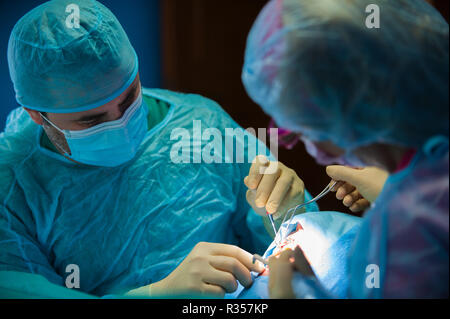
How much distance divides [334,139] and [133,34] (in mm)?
1748

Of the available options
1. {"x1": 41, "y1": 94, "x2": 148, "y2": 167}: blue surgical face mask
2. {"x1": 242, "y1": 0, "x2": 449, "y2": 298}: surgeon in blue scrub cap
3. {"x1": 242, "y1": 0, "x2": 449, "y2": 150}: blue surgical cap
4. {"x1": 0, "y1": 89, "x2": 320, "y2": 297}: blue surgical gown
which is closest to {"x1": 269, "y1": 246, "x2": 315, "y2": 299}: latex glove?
{"x1": 242, "y1": 0, "x2": 449, "y2": 298}: surgeon in blue scrub cap

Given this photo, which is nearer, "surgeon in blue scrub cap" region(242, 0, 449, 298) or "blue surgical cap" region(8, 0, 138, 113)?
"surgeon in blue scrub cap" region(242, 0, 449, 298)

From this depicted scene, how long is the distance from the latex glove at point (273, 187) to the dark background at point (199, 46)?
635mm

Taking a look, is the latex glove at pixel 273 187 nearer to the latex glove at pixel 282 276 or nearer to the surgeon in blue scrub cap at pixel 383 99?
the latex glove at pixel 282 276

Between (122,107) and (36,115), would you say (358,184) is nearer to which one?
(122,107)

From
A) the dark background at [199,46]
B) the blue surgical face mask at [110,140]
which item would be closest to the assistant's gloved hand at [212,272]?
the blue surgical face mask at [110,140]

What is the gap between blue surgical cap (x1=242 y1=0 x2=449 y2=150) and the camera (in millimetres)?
775

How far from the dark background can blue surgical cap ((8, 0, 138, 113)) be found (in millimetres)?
834

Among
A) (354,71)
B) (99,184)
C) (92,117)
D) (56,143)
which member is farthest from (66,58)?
A: (354,71)

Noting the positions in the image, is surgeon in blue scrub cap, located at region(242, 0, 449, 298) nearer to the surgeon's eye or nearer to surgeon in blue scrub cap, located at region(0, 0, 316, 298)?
surgeon in blue scrub cap, located at region(0, 0, 316, 298)

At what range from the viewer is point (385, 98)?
2.60 feet

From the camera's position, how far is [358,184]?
1.28 meters
